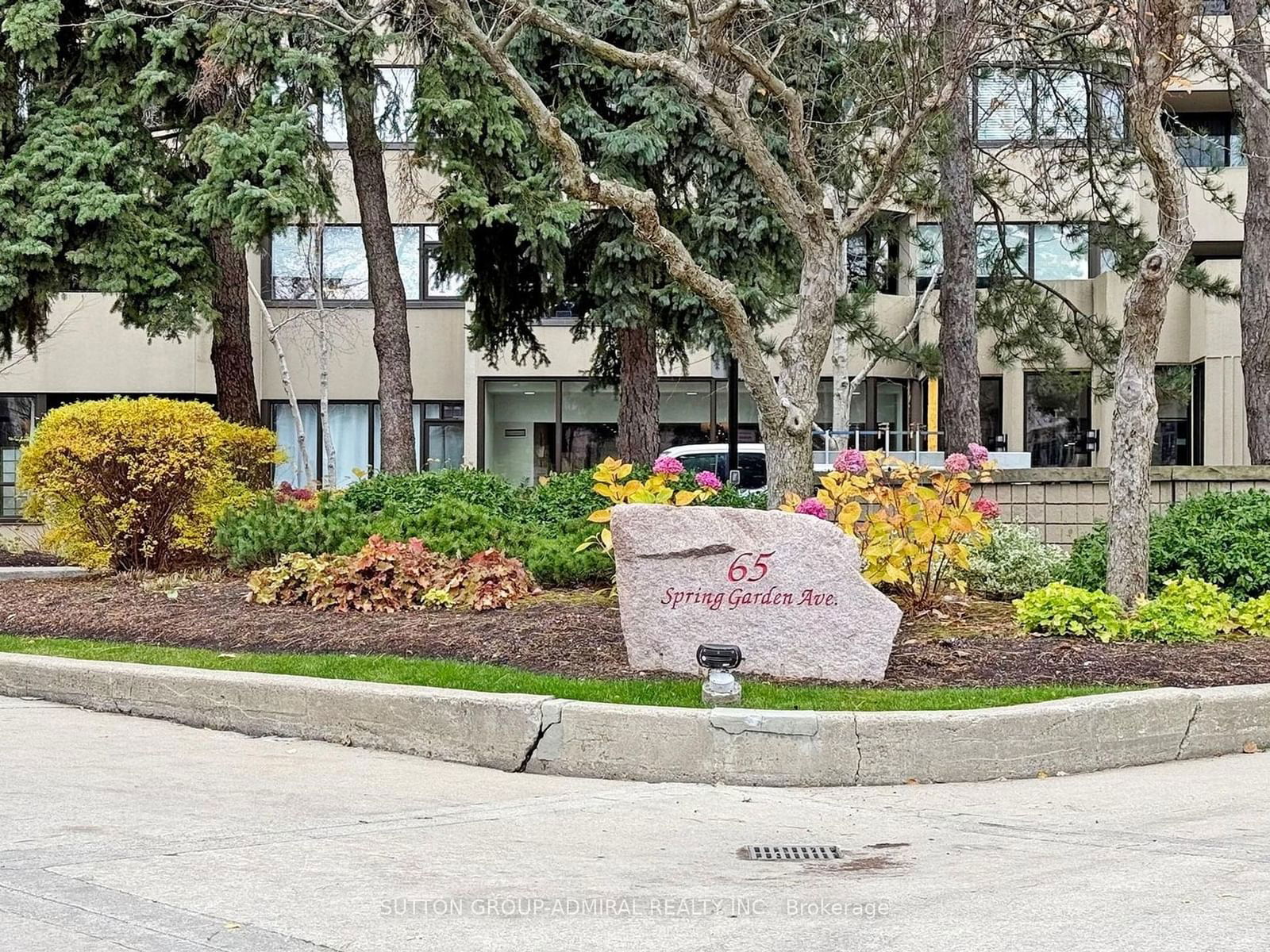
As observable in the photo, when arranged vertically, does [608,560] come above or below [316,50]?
below

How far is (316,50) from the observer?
1653 centimetres

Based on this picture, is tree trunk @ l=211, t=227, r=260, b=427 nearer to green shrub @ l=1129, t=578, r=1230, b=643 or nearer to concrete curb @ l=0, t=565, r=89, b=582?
concrete curb @ l=0, t=565, r=89, b=582

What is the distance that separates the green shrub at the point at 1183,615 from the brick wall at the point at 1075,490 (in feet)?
11.9

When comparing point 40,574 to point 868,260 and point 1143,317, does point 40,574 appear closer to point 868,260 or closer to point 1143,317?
point 1143,317

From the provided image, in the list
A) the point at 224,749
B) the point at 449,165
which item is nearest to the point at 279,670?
the point at 224,749

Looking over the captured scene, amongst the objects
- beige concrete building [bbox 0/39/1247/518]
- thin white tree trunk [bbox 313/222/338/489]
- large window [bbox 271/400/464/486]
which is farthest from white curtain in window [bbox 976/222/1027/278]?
thin white tree trunk [bbox 313/222/338/489]

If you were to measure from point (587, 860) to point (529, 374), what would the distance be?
24814mm

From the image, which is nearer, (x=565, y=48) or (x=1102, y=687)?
(x=1102, y=687)

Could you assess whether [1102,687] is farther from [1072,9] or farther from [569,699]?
[1072,9]

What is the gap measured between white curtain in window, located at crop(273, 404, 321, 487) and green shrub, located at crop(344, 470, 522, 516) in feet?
51.4

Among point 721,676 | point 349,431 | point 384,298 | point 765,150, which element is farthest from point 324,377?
point 721,676

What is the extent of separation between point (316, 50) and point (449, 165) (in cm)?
190

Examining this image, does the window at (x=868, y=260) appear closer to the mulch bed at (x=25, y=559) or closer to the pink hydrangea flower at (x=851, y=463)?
the mulch bed at (x=25, y=559)

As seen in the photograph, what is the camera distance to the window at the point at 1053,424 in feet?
101
